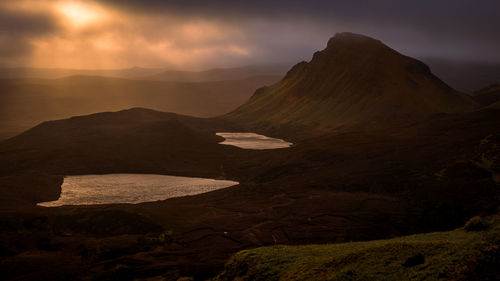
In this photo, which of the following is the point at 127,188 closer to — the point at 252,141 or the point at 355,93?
the point at 252,141

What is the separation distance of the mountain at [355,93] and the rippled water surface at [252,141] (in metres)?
15.3

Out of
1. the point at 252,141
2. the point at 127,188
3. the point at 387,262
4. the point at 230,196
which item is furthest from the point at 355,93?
the point at 387,262

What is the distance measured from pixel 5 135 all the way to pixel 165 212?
11940 centimetres

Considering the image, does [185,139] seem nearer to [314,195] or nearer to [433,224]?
[314,195]

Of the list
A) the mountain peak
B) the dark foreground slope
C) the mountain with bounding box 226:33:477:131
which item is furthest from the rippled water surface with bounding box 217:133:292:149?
the mountain peak

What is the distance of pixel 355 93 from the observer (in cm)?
15362

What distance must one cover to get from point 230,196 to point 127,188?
60.6 ft

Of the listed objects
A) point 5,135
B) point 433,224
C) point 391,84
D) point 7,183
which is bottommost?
point 433,224

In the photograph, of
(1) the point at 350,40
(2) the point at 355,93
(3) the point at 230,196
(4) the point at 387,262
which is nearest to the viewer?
(4) the point at 387,262

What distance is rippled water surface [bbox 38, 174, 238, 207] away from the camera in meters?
61.8

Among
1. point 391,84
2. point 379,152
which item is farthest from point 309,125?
point 379,152

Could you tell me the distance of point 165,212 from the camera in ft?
163

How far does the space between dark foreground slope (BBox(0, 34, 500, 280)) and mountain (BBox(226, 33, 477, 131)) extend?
2482 cm

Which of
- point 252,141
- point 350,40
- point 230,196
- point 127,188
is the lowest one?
point 230,196
